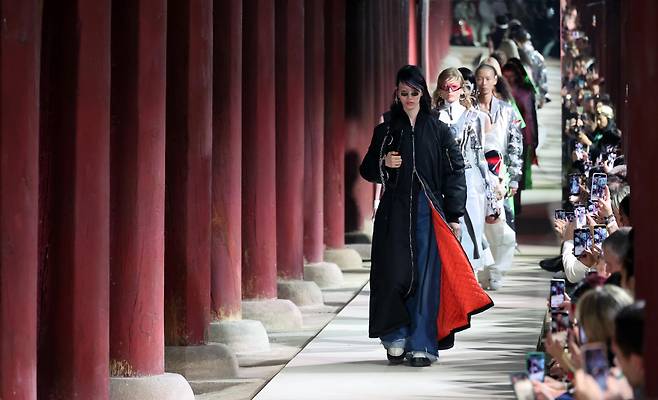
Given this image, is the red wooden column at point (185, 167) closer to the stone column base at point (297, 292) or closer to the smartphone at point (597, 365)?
the stone column base at point (297, 292)

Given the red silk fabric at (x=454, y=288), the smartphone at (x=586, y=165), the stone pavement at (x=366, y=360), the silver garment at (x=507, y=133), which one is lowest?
the stone pavement at (x=366, y=360)

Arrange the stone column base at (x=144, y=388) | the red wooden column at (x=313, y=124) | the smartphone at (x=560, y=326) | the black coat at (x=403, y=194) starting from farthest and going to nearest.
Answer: the red wooden column at (x=313, y=124), the black coat at (x=403, y=194), the stone column base at (x=144, y=388), the smartphone at (x=560, y=326)

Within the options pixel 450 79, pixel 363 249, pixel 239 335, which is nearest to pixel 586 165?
pixel 450 79

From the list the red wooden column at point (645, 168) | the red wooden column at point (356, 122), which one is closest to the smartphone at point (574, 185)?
the red wooden column at point (645, 168)

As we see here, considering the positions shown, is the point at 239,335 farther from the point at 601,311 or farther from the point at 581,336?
the point at 601,311

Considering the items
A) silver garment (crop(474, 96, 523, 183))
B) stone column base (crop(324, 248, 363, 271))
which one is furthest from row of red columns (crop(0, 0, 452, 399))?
stone column base (crop(324, 248, 363, 271))

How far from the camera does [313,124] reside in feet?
60.7

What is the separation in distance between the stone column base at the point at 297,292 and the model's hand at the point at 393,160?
4770 millimetres

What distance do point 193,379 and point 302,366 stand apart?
0.66 m

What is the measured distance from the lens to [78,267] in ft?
32.1

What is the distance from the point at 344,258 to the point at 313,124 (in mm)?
2468

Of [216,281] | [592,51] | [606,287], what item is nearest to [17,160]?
[606,287]

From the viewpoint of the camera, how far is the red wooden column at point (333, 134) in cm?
2059

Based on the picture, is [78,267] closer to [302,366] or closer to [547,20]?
[302,366]
